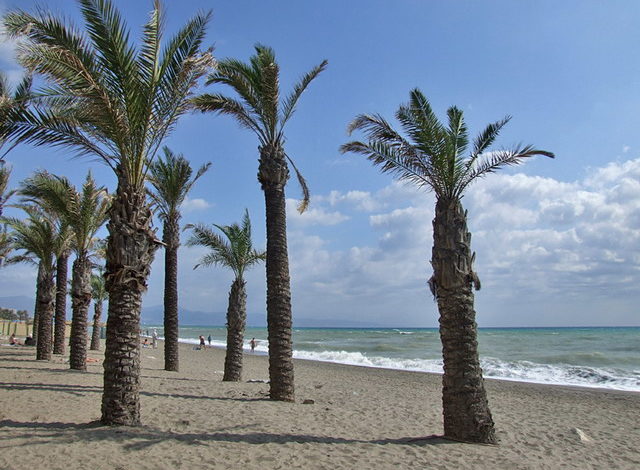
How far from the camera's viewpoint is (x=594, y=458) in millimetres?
7625

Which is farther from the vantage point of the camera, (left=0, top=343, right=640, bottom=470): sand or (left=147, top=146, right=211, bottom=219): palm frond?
(left=147, top=146, right=211, bottom=219): palm frond

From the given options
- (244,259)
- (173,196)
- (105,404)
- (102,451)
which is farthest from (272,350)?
(173,196)

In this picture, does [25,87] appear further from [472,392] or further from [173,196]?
[472,392]

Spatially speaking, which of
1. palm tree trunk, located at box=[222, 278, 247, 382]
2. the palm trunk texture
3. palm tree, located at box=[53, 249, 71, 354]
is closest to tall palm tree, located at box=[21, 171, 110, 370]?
palm tree, located at box=[53, 249, 71, 354]

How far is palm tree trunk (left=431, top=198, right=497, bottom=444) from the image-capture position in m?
7.39

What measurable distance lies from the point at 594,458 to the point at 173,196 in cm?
1500

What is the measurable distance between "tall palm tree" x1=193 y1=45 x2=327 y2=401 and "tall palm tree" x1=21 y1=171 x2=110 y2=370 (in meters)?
5.74

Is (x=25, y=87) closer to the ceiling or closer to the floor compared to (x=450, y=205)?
closer to the ceiling

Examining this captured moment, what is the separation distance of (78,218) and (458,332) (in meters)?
12.8

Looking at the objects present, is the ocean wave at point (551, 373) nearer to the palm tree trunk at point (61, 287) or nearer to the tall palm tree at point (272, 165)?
the tall palm tree at point (272, 165)

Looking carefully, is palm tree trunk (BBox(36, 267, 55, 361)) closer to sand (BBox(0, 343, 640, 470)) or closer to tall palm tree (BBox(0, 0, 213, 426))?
sand (BBox(0, 343, 640, 470))

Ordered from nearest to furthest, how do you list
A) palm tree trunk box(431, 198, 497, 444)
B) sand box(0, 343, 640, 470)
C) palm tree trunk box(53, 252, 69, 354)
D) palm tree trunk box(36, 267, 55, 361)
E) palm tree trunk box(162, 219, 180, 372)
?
1. sand box(0, 343, 640, 470)
2. palm tree trunk box(431, 198, 497, 444)
3. palm tree trunk box(162, 219, 180, 372)
4. palm tree trunk box(36, 267, 55, 361)
5. palm tree trunk box(53, 252, 69, 354)

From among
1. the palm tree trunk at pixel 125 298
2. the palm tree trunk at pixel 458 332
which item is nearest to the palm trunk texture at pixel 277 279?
the palm tree trunk at pixel 125 298

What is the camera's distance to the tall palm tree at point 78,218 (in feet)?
48.0
